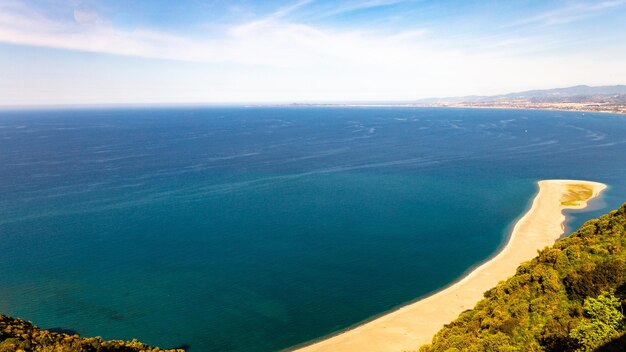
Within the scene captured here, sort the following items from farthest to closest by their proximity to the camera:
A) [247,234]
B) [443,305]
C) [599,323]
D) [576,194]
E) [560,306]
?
[576,194] → [247,234] → [443,305] → [560,306] → [599,323]

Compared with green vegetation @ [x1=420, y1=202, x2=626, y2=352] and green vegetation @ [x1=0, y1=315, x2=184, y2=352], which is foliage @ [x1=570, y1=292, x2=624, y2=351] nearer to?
green vegetation @ [x1=420, y1=202, x2=626, y2=352]

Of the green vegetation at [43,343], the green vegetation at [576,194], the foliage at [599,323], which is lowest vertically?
the green vegetation at [576,194]

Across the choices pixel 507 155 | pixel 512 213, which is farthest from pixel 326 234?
pixel 507 155

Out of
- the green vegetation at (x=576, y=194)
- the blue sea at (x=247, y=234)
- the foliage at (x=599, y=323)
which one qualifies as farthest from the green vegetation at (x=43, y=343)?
the green vegetation at (x=576, y=194)

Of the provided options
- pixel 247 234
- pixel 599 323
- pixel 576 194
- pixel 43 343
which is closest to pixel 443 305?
pixel 599 323

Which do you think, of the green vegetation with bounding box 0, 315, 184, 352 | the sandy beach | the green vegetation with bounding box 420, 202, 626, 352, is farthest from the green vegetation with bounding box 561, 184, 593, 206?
the green vegetation with bounding box 0, 315, 184, 352

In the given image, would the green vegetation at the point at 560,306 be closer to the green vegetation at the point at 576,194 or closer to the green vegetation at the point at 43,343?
the green vegetation at the point at 43,343

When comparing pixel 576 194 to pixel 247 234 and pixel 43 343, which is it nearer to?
pixel 247 234
